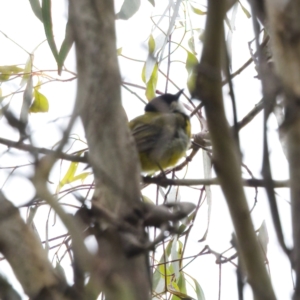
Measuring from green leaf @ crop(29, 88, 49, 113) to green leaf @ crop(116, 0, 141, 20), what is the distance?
1.63 ft

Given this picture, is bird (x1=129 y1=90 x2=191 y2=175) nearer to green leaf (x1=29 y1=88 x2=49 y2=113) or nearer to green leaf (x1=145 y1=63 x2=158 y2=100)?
green leaf (x1=145 y1=63 x2=158 y2=100)

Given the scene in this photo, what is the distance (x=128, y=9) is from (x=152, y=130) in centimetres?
63

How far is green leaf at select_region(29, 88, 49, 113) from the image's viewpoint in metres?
2.05

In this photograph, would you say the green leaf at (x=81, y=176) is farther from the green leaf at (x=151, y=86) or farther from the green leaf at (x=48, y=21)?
the green leaf at (x=48, y=21)

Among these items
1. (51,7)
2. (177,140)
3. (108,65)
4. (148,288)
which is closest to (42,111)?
(177,140)

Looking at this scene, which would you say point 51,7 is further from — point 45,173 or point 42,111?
point 45,173

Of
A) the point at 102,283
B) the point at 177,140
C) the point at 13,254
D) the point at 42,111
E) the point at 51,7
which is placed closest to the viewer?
the point at 102,283

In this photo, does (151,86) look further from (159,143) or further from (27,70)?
(27,70)

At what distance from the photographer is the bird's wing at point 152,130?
2.16 m

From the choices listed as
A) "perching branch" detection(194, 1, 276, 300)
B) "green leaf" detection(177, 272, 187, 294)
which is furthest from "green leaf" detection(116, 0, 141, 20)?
"perching branch" detection(194, 1, 276, 300)

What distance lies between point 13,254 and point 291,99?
12.1 inches

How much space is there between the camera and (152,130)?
7.56 ft

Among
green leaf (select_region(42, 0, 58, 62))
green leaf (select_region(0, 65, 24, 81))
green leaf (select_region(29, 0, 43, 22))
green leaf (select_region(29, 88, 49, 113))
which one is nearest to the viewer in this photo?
green leaf (select_region(42, 0, 58, 62))

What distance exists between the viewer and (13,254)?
1.89 feet
